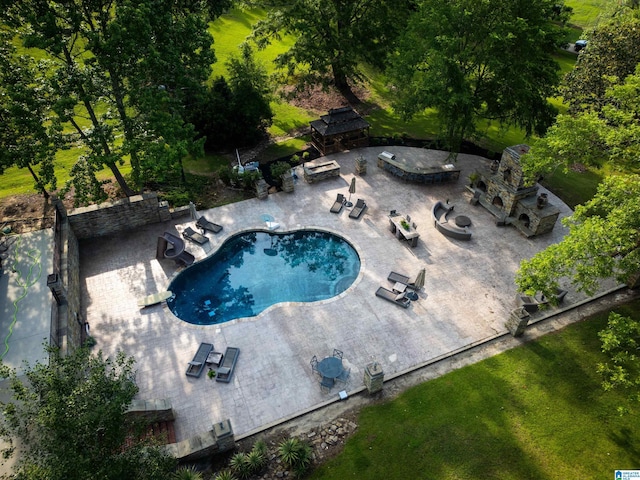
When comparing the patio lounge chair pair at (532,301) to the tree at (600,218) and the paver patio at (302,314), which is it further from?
the tree at (600,218)

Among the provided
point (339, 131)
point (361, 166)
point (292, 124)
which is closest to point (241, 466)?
point (361, 166)

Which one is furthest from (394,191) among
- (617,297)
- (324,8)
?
(324,8)

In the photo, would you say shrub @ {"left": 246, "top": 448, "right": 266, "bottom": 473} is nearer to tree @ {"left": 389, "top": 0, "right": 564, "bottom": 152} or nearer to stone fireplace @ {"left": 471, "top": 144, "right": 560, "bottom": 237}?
stone fireplace @ {"left": 471, "top": 144, "right": 560, "bottom": 237}

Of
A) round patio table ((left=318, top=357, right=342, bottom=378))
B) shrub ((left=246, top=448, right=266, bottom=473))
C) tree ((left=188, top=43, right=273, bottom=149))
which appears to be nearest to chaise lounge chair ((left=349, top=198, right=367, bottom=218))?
round patio table ((left=318, top=357, right=342, bottom=378))

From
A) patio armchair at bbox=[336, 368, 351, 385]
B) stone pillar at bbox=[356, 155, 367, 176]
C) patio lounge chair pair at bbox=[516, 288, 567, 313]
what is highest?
patio lounge chair pair at bbox=[516, 288, 567, 313]

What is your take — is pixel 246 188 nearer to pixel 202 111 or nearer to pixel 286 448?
pixel 202 111

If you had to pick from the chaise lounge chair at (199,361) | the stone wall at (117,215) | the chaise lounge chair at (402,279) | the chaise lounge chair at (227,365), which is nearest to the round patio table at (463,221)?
the chaise lounge chair at (402,279)
